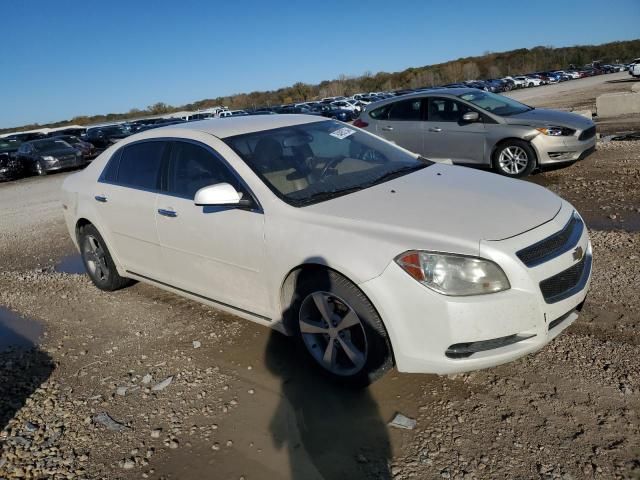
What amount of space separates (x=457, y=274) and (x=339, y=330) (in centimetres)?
82

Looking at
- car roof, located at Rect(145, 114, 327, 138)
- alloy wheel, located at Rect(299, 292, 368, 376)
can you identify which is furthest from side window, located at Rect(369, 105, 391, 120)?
alloy wheel, located at Rect(299, 292, 368, 376)

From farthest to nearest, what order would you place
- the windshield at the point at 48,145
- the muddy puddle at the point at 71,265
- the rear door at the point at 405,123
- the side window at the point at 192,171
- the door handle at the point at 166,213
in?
1. the windshield at the point at 48,145
2. the rear door at the point at 405,123
3. the muddy puddle at the point at 71,265
4. the door handle at the point at 166,213
5. the side window at the point at 192,171

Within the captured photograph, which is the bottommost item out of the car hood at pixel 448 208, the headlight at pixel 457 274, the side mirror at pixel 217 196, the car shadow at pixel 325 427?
the car shadow at pixel 325 427

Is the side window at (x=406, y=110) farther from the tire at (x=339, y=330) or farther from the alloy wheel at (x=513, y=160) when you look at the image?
the tire at (x=339, y=330)

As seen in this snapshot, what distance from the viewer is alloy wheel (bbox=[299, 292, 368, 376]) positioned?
3.07 m

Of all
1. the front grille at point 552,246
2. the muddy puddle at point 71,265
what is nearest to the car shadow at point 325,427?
the front grille at point 552,246

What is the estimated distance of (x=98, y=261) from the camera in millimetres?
5312

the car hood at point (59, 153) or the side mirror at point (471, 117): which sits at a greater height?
the car hood at point (59, 153)

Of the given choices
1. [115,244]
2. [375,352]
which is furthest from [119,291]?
[375,352]

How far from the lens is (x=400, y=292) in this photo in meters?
2.74

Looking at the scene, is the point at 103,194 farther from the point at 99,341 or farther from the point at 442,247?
the point at 442,247

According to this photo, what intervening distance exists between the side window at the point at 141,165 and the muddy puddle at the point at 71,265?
7.16ft

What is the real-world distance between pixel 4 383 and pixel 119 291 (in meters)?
1.71

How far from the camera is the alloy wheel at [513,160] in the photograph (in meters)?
8.72
